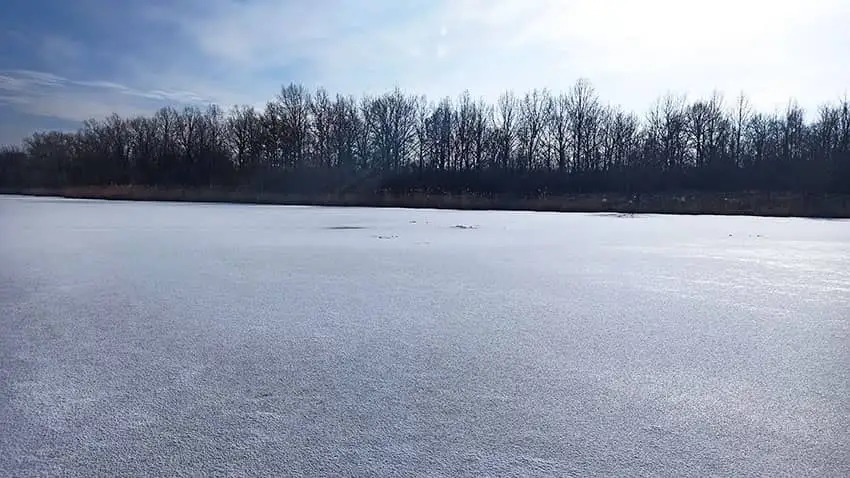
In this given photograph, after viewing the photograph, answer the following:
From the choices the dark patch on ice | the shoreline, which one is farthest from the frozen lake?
the shoreline

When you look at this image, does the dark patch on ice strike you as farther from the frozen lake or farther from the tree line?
the tree line

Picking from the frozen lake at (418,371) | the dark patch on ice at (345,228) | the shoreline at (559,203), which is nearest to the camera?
the frozen lake at (418,371)

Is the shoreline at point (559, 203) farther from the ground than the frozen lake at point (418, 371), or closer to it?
farther from the ground

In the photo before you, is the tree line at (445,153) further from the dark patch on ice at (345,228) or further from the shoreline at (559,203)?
the dark patch on ice at (345,228)

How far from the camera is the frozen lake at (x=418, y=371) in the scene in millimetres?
1459

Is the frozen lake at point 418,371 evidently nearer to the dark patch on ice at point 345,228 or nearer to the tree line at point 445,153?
the dark patch on ice at point 345,228

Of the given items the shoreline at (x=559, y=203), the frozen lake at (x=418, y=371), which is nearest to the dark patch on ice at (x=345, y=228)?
the frozen lake at (x=418, y=371)

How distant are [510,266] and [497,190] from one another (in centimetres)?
2132

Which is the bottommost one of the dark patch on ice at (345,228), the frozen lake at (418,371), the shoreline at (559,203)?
the frozen lake at (418,371)

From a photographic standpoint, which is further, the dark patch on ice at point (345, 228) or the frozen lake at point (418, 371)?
the dark patch on ice at point (345, 228)

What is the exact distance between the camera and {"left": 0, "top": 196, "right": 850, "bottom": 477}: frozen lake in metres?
1.46

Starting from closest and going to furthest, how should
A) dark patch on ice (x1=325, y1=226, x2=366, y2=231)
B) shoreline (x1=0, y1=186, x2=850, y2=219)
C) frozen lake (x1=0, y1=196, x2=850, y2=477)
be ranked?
frozen lake (x1=0, y1=196, x2=850, y2=477) → dark patch on ice (x1=325, y1=226, x2=366, y2=231) → shoreline (x1=0, y1=186, x2=850, y2=219)

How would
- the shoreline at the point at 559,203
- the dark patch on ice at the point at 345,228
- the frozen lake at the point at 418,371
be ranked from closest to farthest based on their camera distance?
1. the frozen lake at the point at 418,371
2. the dark patch on ice at the point at 345,228
3. the shoreline at the point at 559,203

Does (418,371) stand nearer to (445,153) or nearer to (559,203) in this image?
(559,203)
